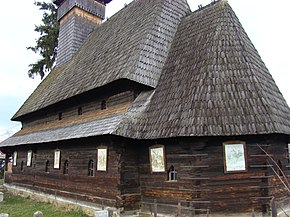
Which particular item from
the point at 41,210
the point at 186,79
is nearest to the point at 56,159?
the point at 41,210

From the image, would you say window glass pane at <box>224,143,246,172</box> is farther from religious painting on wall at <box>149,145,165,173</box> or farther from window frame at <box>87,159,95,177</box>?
window frame at <box>87,159,95,177</box>

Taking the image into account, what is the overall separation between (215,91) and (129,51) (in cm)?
396

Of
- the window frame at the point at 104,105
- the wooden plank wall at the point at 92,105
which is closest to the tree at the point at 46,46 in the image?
Answer: the wooden plank wall at the point at 92,105

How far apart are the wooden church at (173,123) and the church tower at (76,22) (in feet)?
18.3

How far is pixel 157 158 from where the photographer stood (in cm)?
873

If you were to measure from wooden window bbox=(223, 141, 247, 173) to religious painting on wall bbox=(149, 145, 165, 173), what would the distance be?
1.80 metres

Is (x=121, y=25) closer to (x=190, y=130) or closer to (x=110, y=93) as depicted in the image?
(x=110, y=93)

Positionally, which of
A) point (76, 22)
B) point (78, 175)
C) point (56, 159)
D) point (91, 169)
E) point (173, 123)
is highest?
point (76, 22)

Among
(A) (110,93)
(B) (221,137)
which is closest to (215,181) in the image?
(B) (221,137)

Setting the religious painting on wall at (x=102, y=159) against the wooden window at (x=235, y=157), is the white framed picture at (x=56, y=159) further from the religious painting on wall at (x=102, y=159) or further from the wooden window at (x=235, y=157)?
the wooden window at (x=235, y=157)

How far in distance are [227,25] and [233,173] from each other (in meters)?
4.75

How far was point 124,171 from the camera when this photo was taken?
29.2ft

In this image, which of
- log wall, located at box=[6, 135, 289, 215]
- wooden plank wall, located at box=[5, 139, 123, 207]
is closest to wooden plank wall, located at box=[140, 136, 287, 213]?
log wall, located at box=[6, 135, 289, 215]

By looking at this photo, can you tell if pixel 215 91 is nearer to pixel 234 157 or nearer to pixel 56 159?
pixel 234 157
